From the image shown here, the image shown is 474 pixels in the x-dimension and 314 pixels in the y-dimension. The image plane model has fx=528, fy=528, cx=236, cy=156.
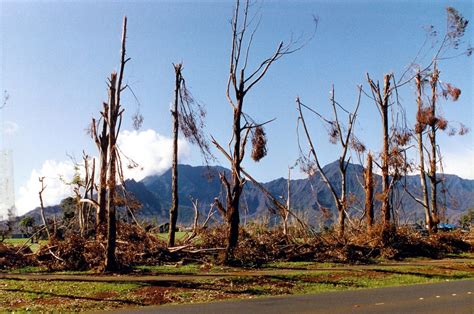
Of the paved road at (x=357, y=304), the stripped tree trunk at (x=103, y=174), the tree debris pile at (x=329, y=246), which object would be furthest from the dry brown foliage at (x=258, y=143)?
the paved road at (x=357, y=304)

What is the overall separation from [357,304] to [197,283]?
4732 mm

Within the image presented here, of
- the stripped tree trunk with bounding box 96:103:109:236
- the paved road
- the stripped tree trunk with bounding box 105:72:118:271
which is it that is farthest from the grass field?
the stripped tree trunk with bounding box 96:103:109:236

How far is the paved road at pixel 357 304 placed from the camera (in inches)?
447

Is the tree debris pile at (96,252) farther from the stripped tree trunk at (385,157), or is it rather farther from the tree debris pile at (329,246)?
the stripped tree trunk at (385,157)

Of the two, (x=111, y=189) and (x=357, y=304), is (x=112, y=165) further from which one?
(x=357, y=304)

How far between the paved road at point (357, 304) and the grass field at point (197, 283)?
1.03m

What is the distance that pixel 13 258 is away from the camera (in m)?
18.8

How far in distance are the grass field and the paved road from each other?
1.03m

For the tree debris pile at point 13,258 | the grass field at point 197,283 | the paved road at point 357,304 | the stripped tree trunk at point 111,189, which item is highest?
the stripped tree trunk at point 111,189

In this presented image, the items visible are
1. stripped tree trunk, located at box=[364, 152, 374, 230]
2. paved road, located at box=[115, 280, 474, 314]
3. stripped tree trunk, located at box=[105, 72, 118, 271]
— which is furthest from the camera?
stripped tree trunk, located at box=[364, 152, 374, 230]

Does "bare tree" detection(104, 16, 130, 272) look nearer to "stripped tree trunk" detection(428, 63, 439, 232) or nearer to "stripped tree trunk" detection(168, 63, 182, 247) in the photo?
"stripped tree trunk" detection(168, 63, 182, 247)

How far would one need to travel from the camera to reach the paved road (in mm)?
11344

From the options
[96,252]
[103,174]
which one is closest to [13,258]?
[96,252]

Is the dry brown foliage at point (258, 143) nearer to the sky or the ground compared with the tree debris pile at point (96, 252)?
nearer to the sky
